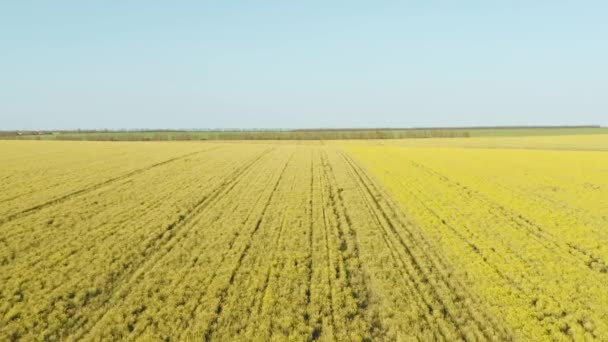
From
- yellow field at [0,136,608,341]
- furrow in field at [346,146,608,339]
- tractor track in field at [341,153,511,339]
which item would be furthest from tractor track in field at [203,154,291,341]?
furrow in field at [346,146,608,339]

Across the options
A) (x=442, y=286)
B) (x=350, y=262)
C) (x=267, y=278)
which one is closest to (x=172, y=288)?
(x=267, y=278)

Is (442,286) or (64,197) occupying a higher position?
(64,197)

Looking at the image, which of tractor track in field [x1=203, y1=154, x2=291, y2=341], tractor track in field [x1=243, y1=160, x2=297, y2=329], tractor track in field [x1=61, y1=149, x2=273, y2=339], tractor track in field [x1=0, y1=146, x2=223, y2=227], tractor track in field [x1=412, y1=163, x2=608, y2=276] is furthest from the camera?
tractor track in field [x1=0, y1=146, x2=223, y2=227]

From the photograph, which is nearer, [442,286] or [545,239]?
[442,286]

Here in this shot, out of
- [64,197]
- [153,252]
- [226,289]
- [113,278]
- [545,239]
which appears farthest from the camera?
[64,197]

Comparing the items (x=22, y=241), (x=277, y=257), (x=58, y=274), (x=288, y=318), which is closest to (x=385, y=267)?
(x=277, y=257)

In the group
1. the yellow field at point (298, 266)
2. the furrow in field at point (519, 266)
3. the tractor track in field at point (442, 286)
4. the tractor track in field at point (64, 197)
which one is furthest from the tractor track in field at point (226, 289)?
the tractor track in field at point (64, 197)

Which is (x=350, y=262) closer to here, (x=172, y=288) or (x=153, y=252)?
(x=172, y=288)

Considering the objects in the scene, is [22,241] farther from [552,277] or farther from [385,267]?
[552,277]

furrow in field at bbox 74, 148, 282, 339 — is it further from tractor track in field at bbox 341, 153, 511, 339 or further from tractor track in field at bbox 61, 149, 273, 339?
tractor track in field at bbox 341, 153, 511, 339
